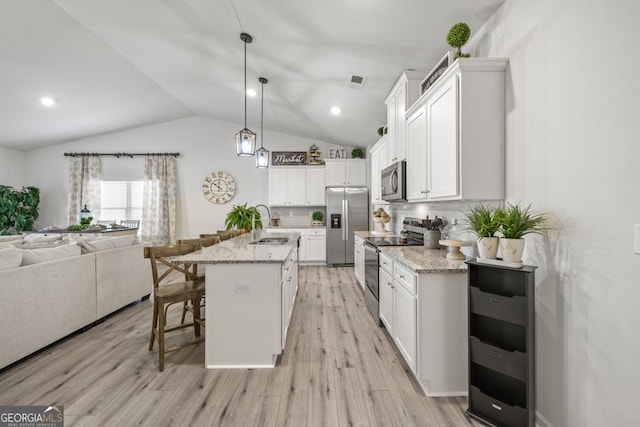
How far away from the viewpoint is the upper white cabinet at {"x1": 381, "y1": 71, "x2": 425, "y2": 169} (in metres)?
3.01

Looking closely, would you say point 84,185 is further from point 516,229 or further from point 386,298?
point 516,229

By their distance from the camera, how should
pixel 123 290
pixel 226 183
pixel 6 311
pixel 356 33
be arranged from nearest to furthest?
pixel 6 311 → pixel 356 33 → pixel 123 290 → pixel 226 183

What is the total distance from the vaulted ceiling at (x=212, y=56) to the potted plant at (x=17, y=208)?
47.2 inches

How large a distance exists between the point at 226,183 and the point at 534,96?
20.3 ft

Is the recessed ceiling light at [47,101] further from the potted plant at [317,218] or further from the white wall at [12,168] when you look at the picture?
the potted plant at [317,218]

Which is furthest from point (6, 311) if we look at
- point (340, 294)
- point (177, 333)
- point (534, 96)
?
point (534, 96)

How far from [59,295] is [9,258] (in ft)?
1.74

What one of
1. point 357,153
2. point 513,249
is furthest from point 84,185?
point 513,249

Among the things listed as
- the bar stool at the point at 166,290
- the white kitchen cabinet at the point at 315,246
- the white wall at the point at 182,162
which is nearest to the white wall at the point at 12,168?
the white wall at the point at 182,162

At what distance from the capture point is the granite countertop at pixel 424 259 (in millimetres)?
1925

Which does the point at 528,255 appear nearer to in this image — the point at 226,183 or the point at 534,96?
the point at 534,96

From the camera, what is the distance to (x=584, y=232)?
4.49ft

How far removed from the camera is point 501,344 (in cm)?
165

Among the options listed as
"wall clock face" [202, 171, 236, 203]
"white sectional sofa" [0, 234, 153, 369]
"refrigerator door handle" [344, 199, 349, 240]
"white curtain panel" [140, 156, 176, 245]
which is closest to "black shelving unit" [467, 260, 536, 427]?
"white sectional sofa" [0, 234, 153, 369]
